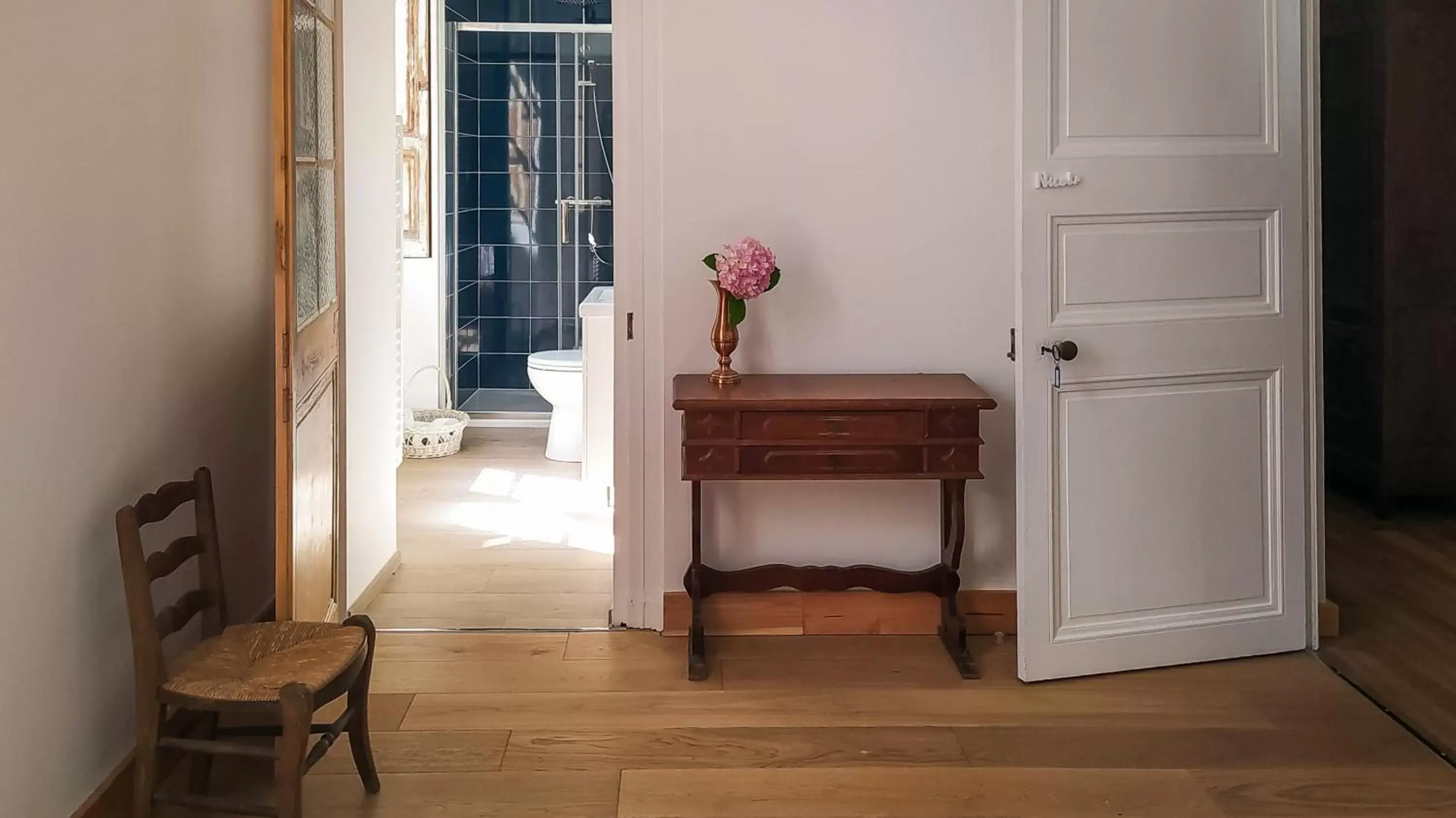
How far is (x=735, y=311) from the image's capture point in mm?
3596

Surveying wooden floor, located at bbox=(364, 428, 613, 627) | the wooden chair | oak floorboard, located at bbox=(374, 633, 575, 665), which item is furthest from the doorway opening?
the wooden chair

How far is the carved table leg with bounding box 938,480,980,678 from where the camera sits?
3.60 metres

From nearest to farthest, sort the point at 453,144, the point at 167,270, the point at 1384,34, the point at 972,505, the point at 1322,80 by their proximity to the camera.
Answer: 1. the point at 167,270
2. the point at 972,505
3. the point at 1384,34
4. the point at 1322,80
5. the point at 453,144

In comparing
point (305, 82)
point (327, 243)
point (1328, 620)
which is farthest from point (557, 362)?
point (1328, 620)

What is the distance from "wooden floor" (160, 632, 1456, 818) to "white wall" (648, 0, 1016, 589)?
1.33ft

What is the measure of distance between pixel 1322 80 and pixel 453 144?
4388 millimetres

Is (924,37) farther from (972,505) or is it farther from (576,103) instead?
(576,103)

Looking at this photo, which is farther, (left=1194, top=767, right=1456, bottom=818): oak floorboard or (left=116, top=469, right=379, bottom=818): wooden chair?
(left=1194, top=767, right=1456, bottom=818): oak floorboard

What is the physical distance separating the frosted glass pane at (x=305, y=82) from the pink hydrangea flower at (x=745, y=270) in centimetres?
106

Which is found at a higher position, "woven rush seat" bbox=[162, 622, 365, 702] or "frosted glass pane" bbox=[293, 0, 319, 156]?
"frosted glass pane" bbox=[293, 0, 319, 156]

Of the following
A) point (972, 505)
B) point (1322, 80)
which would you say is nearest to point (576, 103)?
point (1322, 80)

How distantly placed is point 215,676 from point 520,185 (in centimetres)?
538

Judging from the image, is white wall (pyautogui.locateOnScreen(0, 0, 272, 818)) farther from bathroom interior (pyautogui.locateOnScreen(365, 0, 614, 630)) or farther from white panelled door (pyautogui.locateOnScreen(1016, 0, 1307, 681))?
bathroom interior (pyautogui.locateOnScreen(365, 0, 614, 630))

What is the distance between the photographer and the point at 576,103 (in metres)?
7.40
